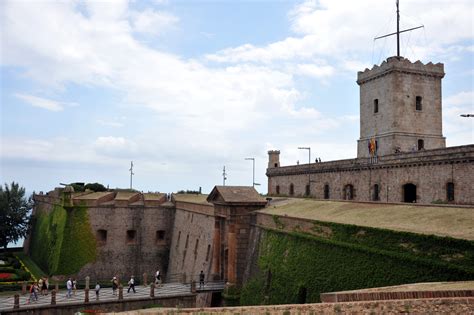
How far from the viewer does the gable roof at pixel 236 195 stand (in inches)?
1166

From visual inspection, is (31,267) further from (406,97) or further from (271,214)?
(406,97)

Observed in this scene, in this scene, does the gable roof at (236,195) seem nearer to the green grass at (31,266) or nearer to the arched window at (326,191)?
the arched window at (326,191)

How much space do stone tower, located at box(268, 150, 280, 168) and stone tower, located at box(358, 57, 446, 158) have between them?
1635 centimetres

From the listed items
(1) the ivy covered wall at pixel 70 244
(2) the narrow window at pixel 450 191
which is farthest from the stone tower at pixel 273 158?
(2) the narrow window at pixel 450 191

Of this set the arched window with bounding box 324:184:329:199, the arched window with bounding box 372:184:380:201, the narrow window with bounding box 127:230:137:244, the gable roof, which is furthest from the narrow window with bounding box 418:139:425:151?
the narrow window with bounding box 127:230:137:244

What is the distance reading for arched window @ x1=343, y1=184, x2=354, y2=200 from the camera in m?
33.7

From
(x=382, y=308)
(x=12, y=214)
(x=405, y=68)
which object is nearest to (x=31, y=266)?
(x=12, y=214)

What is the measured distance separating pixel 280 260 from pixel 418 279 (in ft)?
31.3

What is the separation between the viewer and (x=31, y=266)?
48.7 meters

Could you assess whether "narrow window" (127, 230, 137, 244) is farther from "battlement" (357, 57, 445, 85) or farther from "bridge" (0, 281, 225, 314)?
"battlement" (357, 57, 445, 85)

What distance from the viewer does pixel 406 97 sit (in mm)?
36719

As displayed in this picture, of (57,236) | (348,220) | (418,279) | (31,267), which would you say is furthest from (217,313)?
(31,267)

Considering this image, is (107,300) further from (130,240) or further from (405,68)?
(405,68)

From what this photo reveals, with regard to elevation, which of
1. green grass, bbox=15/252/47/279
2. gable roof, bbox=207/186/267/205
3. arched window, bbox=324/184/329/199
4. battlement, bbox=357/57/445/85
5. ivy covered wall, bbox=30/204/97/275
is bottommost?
green grass, bbox=15/252/47/279
